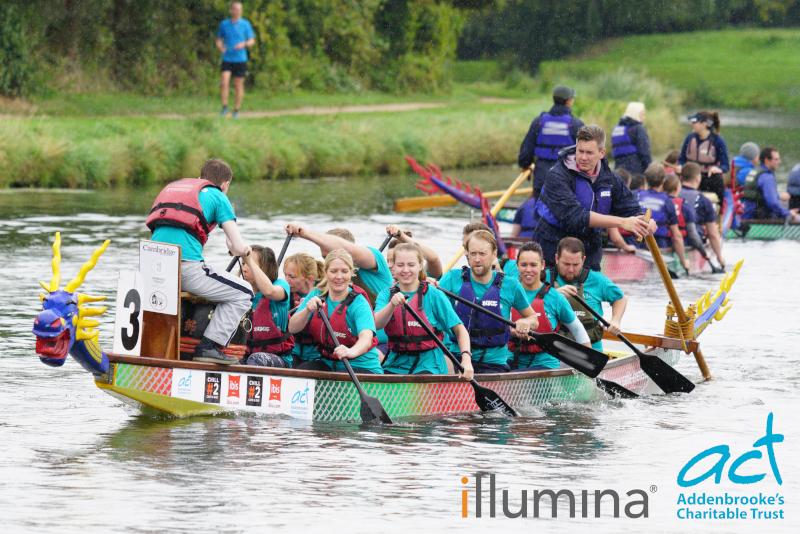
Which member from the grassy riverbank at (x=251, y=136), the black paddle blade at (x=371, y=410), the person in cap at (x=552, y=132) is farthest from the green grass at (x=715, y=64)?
the black paddle blade at (x=371, y=410)

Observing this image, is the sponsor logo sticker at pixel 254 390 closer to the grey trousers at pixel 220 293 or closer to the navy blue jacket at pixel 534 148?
the grey trousers at pixel 220 293

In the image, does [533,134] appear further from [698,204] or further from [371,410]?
[371,410]

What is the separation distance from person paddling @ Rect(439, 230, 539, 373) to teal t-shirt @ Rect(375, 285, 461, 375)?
244 mm

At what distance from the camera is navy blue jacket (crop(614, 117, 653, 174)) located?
65.0 ft

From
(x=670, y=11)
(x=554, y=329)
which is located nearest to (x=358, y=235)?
(x=554, y=329)

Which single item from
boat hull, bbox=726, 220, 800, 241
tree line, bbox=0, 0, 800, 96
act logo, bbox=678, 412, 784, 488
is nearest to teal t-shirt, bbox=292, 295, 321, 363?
act logo, bbox=678, 412, 784, 488

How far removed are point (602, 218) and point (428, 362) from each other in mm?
1953

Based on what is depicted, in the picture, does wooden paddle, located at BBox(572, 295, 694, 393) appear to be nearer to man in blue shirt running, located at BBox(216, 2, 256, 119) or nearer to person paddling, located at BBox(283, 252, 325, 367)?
person paddling, located at BBox(283, 252, 325, 367)

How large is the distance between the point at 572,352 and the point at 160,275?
295 cm

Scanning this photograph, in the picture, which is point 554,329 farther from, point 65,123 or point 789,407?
point 65,123

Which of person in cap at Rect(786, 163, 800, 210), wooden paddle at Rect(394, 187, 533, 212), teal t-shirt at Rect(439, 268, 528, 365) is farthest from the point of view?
person in cap at Rect(786, 163, 800, 210)

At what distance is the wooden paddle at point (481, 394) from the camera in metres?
10.9

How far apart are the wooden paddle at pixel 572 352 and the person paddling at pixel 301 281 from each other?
98 cm

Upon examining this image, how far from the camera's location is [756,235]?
74.2ft
